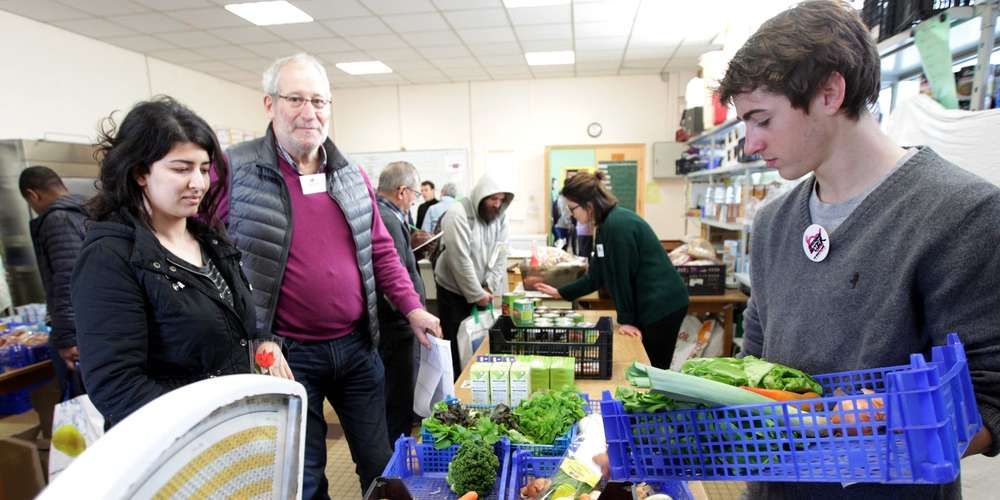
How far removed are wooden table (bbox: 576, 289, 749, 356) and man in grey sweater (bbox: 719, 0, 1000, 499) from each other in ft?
9.47

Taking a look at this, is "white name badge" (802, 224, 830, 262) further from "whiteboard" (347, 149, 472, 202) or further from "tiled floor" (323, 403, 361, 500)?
"whiteboard" (347, 149, 472, 202)

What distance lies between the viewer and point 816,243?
946 mm

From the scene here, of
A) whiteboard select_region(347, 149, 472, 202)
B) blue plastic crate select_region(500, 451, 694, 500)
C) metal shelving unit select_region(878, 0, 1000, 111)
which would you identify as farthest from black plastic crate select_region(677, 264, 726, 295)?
whiteboard select_region(347, 149, 472, 202)

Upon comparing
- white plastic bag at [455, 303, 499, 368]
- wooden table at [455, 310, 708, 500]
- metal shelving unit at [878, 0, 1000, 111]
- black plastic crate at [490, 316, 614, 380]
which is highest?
metal shelving unit at [878, 0, 1000, 111]

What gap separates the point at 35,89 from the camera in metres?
4.73

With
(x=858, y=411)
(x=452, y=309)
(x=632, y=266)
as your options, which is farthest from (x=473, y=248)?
(x=858, y=411)

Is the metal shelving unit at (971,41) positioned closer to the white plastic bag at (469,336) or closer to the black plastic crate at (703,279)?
the black plastic crate at (703,279)

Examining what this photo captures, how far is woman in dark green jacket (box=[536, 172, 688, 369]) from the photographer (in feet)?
8.56

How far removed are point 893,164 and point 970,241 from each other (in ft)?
0.63

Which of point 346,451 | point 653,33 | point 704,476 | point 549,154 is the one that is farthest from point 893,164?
point 549,154

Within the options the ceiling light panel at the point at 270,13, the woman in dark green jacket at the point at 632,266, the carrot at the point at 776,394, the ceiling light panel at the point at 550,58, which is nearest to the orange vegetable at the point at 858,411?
the carrot at the point at 776,394

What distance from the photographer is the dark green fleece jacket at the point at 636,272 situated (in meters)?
2.61

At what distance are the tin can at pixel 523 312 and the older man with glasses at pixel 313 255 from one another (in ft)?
1.32

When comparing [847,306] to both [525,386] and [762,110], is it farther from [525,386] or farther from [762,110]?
[525,386]
